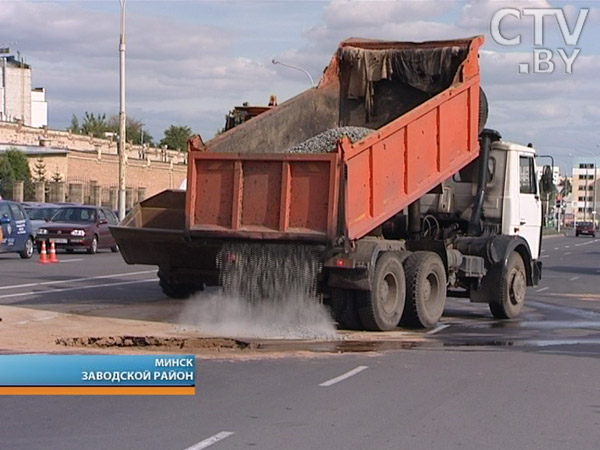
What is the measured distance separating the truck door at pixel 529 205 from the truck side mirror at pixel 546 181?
14 centimetres

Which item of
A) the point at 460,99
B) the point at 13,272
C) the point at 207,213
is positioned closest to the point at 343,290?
the point at 207,213

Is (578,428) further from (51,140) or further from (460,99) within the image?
(51,140)

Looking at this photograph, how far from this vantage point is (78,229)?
35.1 metres

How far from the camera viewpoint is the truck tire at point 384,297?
15.3 m

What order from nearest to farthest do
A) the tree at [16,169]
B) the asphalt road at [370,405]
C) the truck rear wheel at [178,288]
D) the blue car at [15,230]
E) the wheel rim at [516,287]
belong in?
1. the asphalt road at [370,405]
2. the wheel rim at [516,287]
3. the truck rear wheel at [178,288]
4. the blue car at [15,230]
5. the tree at [16,169]

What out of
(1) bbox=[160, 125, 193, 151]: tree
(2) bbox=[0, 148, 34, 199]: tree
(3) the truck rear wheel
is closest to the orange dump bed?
(3) the truck rear wheel

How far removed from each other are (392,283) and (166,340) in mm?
3647

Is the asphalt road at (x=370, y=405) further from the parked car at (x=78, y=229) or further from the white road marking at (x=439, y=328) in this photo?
the parked car at (x=78, y=229)

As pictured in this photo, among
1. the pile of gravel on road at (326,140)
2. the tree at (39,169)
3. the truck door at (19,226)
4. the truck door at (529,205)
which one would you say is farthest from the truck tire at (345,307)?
the tree at (39,169)

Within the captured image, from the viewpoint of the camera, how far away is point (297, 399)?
33.3 ft

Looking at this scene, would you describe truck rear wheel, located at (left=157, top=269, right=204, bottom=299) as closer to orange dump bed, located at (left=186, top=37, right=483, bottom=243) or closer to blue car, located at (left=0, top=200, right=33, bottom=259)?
orange dump bed, located at (left=186, top=37, right=483, bottom=243)

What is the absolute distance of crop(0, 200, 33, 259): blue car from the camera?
3002 cm

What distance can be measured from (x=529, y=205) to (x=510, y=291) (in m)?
1.91
